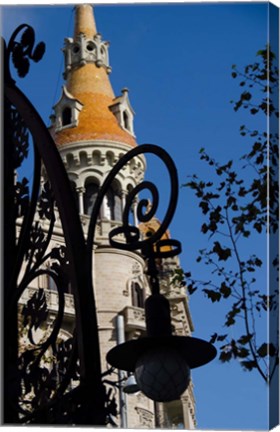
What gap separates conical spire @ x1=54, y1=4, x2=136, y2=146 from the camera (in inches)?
1409

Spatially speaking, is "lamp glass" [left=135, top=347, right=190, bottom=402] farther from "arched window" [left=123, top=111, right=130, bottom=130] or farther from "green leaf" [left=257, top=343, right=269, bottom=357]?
"arched window" [left=123, top=111, right=130, bottom=130]

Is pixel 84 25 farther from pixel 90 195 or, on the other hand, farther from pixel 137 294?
pixel 137 294

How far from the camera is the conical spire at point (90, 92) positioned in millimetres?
35781

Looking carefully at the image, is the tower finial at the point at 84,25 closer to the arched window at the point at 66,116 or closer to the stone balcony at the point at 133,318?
the arched window at the point at 66,116

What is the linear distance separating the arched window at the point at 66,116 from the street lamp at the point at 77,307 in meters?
31.5

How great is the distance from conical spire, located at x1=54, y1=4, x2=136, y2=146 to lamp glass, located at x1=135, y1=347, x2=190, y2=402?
105ft

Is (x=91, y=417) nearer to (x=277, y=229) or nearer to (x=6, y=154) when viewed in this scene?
(x=6, y=154)

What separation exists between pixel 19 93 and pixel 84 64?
1306 inches

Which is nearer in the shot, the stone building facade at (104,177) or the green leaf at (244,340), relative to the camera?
the green leaf at (244,340)

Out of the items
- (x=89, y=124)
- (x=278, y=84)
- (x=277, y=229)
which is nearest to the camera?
(x=277, y=229)

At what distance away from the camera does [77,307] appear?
3.82m

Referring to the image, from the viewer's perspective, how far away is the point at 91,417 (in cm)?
371

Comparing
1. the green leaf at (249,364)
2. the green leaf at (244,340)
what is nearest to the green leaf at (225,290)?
the green leaf at (244,340)

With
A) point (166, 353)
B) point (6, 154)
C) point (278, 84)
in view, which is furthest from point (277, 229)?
point (166, 353)
